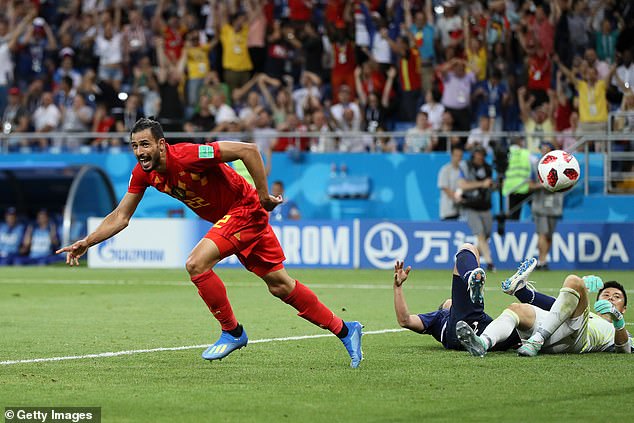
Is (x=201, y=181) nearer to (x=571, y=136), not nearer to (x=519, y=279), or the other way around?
(x=519, y=279)

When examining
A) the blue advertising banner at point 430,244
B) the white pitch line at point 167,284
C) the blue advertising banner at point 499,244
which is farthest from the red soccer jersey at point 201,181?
the blue advertising banner at point 499,244

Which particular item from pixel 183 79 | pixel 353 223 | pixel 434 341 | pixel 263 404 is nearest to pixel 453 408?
pixel 263 404

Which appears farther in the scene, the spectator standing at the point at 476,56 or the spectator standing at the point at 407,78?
the spectator standing at the point at 407,78

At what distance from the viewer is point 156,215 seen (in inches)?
1053

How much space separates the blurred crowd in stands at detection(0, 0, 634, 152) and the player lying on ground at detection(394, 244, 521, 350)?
1411 cm

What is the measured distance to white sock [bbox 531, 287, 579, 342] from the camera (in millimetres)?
9453

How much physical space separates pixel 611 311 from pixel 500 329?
3.05 ft

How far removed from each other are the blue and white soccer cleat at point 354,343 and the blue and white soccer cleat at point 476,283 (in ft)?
3.04

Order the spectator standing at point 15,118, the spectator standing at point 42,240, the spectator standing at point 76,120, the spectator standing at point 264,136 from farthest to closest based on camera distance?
the spectator standing at point 15,118
the spectator standing at point 76,120
the spectator standing at point 42,240
the spectator standing at point 264,136

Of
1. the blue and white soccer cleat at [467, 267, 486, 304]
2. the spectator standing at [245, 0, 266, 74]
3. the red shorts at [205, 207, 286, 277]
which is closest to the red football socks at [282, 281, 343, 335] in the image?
the red shorts at [205, 207, 286, 277]

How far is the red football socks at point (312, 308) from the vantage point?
941 centimetres

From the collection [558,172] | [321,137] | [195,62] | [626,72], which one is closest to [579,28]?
[626,72]

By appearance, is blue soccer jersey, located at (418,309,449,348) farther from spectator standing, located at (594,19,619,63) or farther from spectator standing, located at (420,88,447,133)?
spectator standing, located at (594,19,619,63)

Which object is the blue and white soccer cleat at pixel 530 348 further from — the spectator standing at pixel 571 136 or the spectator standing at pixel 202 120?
the spectator standing at pixel 202 120
